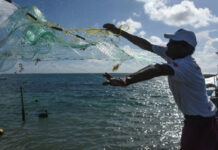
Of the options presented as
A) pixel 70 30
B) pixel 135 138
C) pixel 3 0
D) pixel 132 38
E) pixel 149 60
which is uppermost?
pixel 3 0

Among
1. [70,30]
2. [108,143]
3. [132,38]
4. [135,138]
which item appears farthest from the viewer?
[135,138]

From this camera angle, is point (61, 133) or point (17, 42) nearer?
point (17, 42)

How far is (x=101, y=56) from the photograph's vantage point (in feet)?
17.1

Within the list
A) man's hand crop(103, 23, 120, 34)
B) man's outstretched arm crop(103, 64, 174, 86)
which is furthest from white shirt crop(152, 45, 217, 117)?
man's hand crop(103, 23, 120, 34)

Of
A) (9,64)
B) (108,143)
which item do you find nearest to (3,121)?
(108,143)

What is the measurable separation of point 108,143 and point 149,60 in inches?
261

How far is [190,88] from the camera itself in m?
2.41

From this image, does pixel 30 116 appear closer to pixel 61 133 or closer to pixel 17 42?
pixel 61 133

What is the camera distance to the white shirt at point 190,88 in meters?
2.20

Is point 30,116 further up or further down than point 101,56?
further down

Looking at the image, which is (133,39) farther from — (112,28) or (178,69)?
(178,69)

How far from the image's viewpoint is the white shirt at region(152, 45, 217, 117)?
220cm

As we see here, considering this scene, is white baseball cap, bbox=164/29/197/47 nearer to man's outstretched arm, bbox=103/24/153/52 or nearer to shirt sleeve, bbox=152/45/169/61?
shirt sleeve, bbox=152/45/169/61

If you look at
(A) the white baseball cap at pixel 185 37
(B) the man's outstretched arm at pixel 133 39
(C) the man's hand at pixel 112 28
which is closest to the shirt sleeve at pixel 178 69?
(A) the white baseball cap at pixel 185 37
